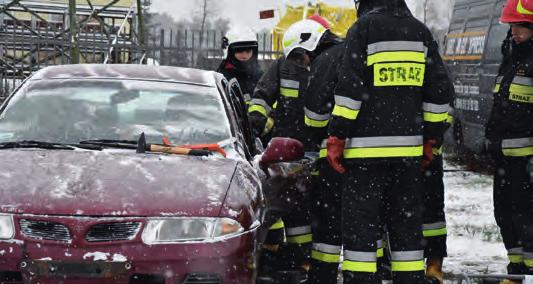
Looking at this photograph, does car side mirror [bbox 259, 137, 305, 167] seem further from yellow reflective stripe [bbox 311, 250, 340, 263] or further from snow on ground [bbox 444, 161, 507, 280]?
snow on ground [bbox 444, 161, 507, 280]

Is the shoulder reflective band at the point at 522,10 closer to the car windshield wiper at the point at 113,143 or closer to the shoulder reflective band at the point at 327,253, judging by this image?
the shoulder reflective band at the point at 327,253

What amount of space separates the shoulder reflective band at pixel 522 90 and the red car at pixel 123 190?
1.88m

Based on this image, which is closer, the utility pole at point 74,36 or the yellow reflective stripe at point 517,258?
the yellow reflective stripe at point 517,258

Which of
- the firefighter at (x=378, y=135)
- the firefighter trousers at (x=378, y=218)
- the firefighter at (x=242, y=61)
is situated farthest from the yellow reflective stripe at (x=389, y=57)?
the firefighter at (x=242, y=61)

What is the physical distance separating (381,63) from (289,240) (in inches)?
72.5

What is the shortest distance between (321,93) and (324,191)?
24.5 inches

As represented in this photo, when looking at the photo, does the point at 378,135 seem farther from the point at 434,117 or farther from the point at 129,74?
the point at 129,74

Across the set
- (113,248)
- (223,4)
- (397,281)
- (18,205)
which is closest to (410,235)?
(397,281)

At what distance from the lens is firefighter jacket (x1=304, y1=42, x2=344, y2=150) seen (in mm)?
5488

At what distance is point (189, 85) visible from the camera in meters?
5.52

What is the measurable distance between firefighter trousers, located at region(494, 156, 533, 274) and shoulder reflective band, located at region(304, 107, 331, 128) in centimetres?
126

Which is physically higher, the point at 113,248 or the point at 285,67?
the point at 285,67

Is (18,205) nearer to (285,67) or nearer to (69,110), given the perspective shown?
(69,110)

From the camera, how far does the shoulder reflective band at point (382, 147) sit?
16.2 feet
